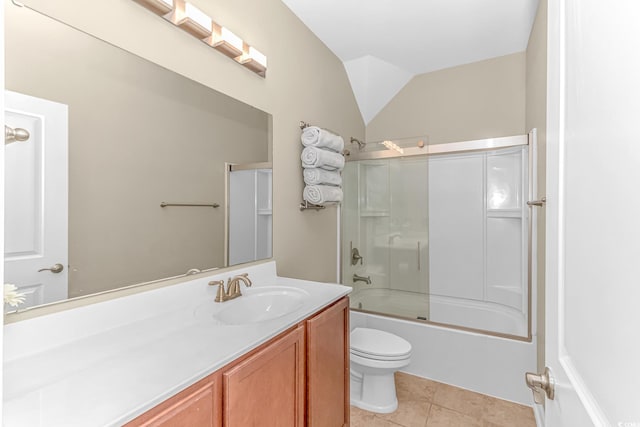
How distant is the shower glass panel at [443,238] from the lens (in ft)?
8.34

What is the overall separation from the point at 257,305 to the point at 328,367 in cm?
44

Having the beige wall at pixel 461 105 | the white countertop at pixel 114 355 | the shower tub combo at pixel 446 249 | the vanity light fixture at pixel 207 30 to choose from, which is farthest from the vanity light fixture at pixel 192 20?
the beige wall at pixel 461 105

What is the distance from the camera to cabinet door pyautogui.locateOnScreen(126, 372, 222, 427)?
27.7 inches

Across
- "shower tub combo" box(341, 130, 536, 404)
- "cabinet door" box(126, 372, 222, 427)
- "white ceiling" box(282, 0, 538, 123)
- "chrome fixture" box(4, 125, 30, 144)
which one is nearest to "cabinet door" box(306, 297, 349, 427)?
"cabinet door" box(126, 372, 222, 427)

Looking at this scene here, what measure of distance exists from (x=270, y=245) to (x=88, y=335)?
3.28ft

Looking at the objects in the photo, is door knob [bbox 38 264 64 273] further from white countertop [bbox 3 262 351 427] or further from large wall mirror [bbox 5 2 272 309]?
white countertop [bbox 3 262 351 427]

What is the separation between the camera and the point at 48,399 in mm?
656

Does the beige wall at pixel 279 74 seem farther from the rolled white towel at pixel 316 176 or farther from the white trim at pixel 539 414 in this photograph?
the white trim at pixel 539 414

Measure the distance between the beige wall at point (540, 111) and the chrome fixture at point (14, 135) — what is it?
2259mm

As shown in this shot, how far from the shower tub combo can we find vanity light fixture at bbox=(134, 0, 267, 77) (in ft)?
4.24

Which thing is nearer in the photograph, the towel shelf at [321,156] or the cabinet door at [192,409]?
the cabinet door at [192,409]

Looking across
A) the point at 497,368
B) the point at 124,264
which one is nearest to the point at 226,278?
the point at 124,264

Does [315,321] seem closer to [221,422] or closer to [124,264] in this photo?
[221,422]

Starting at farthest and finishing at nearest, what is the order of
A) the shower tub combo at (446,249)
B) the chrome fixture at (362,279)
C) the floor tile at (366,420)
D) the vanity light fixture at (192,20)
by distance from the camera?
the chrome fixture at (362,279), the shower tub combo at (446,249), the floor tile at (366,420), the vanity light fixture at (192,20)
